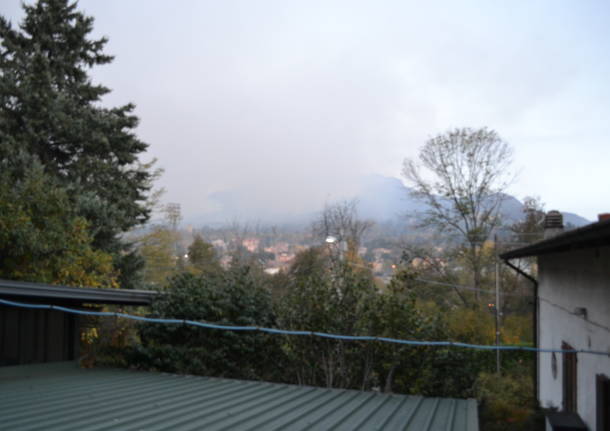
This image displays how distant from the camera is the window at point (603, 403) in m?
5.12

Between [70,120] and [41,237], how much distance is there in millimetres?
7138

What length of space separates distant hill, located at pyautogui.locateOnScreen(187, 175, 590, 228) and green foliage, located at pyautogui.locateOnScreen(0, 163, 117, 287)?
13572mm

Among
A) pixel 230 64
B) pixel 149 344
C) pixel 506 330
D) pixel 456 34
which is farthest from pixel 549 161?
pixel 230 64

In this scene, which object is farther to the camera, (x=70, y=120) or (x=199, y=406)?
(x=70, y=120)

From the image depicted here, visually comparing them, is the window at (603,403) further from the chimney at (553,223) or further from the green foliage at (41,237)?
the green foliage at (41,237)

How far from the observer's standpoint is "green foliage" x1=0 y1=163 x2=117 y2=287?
13.0m

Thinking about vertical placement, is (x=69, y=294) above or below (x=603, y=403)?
above

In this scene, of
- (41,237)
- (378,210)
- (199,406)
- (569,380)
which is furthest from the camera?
(378,210)

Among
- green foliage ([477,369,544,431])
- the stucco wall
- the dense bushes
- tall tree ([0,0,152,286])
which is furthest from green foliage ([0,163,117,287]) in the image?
the stucco wall

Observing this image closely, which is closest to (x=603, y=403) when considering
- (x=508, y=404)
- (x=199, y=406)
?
(x=199, y=406)

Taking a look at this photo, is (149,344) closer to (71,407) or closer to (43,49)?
(71,407)

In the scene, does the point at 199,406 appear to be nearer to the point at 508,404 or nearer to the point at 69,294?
the point at 69,294

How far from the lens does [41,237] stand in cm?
1336

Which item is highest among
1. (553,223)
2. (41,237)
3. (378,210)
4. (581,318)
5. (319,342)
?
(378,210)
